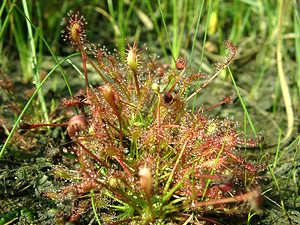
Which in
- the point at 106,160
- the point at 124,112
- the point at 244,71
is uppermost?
the point at 124,112

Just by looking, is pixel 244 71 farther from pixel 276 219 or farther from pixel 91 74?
pixel 276 219

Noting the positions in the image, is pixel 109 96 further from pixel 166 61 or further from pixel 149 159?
pixel 166 61

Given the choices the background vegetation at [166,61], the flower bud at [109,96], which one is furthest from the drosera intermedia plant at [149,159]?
the background vegetation at [166,61]

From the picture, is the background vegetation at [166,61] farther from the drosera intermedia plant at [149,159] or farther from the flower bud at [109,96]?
the flower bud at [109,96]

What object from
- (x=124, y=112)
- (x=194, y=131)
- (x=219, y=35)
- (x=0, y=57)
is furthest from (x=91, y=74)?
(x=194, y=131)

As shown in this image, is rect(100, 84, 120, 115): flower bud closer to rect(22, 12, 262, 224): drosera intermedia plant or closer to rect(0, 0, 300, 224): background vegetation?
rect(22, 12, 262, 224): drosera intermedia plant

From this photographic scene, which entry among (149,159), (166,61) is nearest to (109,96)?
(149,159)

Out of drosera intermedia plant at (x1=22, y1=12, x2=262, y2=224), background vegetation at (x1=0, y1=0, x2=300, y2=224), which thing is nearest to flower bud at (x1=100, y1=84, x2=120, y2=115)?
drosera intermedia plant at (x1=22, y1=12, x2=262, y2=224)
